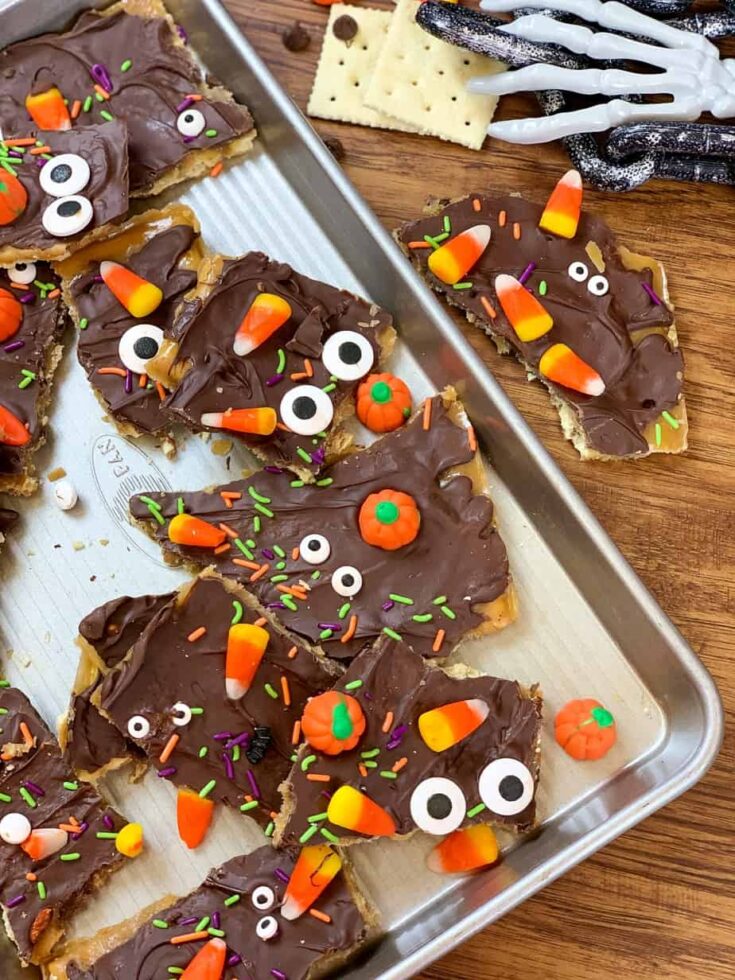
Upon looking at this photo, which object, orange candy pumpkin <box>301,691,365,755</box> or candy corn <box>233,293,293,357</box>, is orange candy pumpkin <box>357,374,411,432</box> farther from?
orange candy pumpkin <box>301,691,365,755</box>

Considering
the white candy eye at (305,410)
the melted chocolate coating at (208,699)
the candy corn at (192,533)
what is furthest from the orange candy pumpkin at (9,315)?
the melted chocolate coating at (208,699)

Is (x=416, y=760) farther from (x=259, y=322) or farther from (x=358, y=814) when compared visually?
(x=259, y=322)

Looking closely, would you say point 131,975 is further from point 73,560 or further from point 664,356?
point 664,356

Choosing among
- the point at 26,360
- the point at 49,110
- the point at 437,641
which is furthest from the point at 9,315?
the point at 437,641

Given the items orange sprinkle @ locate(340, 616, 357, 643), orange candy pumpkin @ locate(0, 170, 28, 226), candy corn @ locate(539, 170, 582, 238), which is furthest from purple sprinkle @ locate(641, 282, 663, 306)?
orange candy pumpkin @ locate(0, 170, 28, 226)

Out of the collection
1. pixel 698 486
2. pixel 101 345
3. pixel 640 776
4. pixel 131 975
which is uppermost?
pixel 101 345

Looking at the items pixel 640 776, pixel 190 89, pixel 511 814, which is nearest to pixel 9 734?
pixel 511 814
